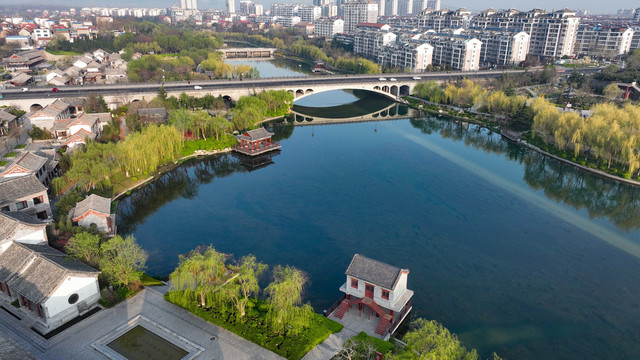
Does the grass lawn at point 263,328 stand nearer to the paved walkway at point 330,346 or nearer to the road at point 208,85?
the paved walkway at point 330,346

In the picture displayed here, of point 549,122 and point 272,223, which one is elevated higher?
point 549,122

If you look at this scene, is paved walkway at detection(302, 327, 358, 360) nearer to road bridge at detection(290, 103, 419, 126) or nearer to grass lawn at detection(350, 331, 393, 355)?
grass lawn at detection(350, 331, 393, 355)

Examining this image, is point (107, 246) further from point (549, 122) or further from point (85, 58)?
point (85, 58)

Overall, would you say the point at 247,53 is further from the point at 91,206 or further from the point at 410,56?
the point at 91,206

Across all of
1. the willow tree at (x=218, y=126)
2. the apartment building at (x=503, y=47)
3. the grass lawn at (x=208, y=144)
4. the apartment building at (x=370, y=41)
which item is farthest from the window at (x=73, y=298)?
the apartment building at (x=370, y=41)

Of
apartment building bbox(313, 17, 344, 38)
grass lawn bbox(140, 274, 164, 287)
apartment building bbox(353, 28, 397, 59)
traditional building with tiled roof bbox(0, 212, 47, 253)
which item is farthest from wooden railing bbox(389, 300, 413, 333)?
apartment building bbox(313, 17, 344, 38)

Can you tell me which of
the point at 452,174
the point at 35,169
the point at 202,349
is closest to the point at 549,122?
the point at 452,174

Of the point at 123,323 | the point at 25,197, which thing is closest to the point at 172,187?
the point at 25,197
